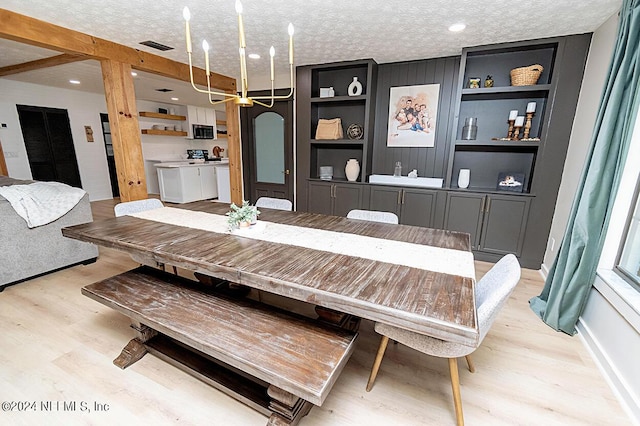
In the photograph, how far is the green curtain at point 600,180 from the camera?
173 centimetres

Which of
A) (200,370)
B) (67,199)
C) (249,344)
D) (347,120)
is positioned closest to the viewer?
(249,344)

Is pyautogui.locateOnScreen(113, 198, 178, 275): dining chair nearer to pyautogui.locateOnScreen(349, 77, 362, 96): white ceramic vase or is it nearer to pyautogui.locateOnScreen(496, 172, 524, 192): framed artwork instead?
pyautogui.locateOnScreen(349, 77, 362, 96): white ceramic vase

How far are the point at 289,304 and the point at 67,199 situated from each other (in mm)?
2576

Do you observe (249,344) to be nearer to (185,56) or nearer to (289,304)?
(289,304)

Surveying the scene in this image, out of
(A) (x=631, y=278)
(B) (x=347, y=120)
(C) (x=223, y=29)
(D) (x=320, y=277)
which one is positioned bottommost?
(A) (x=631, y=278)

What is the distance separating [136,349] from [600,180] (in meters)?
3.25

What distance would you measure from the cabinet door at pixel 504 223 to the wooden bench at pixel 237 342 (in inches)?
104

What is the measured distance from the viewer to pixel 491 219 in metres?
3.23

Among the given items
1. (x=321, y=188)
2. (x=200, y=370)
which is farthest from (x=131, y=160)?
(x=200, y=370)

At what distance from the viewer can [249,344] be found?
129 cm

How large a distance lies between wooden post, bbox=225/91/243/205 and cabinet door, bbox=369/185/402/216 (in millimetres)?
2486

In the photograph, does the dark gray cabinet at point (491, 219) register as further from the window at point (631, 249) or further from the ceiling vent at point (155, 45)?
the ceiling vent at point (155, 45)

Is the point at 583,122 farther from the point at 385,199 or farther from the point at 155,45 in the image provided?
the point at 155,45

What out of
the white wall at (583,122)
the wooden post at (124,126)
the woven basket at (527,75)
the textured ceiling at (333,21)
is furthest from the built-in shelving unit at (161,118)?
the white wall at (583,122)
